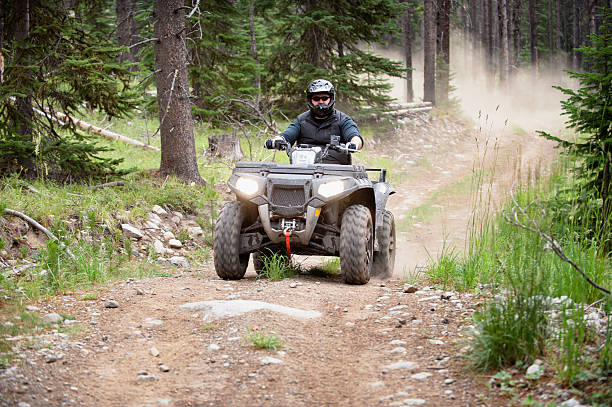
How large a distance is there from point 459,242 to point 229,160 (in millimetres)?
5505

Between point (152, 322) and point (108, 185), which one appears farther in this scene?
point (108, 185)

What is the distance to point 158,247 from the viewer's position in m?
8.76

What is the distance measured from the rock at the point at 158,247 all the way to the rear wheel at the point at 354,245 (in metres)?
3.10

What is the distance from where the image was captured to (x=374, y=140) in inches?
793

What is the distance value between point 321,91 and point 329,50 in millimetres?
11374

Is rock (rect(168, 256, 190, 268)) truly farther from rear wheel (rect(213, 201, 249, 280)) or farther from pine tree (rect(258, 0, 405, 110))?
pine tree (rect(258, 0, 405, 110))

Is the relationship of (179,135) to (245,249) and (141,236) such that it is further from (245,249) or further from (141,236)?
(245,249)

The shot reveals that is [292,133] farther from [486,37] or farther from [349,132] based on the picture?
[486,37]

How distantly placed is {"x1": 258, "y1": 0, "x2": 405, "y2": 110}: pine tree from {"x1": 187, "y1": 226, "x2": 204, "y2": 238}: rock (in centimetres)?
912

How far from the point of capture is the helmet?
789 cm

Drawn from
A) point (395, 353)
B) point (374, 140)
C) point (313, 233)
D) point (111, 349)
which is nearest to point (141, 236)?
point (313, 233)

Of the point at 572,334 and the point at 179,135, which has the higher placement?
the point at 179,135

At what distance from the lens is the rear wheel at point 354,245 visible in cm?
663

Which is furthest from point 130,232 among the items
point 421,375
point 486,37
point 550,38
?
point 550,38
